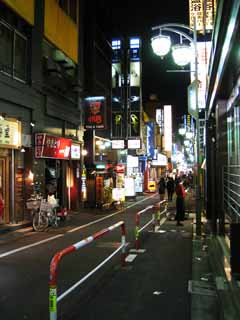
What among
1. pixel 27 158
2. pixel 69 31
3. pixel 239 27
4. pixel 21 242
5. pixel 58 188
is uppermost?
pixel 69 31

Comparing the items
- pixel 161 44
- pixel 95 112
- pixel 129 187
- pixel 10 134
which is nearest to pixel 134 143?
pixel 129 187

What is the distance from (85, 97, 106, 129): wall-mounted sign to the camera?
90.7 feet

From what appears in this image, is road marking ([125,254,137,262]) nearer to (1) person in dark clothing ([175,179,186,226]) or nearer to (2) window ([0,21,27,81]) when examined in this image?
(1) person in dark clothing ([175,179,186,226])

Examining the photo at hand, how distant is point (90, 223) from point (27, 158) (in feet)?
13.4

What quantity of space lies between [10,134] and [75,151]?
28.3 feet

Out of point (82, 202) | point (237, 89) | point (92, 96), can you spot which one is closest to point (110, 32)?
point (92, 96)

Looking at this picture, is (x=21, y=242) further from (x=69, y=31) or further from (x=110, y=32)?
(x=110, y=32)

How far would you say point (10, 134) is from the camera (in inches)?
677


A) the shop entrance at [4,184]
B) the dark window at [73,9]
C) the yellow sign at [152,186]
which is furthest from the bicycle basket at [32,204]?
the yellow sign at [152,186]

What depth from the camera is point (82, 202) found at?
2697cm

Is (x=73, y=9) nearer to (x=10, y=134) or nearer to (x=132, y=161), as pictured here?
(x=10, y=134)

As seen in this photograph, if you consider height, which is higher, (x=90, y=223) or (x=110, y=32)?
(x=110, y=32)

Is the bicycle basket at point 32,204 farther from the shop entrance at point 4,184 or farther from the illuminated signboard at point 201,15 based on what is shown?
the illuminated signboard at point 201,15

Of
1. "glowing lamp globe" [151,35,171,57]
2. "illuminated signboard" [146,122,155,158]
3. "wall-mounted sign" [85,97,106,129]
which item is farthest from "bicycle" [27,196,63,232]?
"illuminated signboard" [146,122,155,158]
